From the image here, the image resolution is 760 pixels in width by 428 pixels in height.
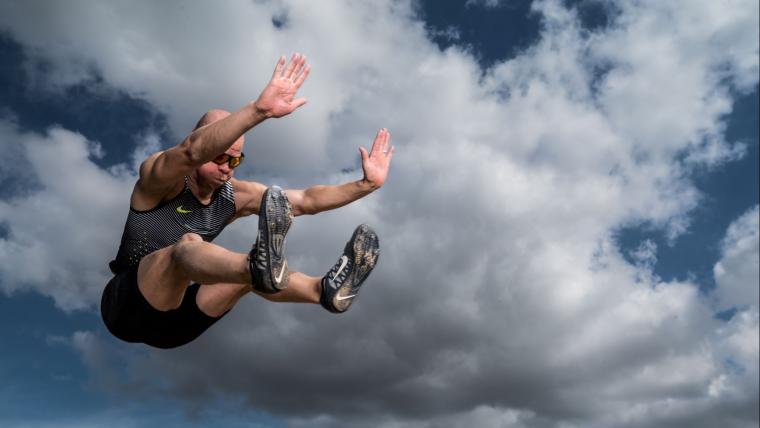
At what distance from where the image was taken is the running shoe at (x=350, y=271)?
632 cm

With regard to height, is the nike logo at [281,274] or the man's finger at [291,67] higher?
the man's finger at [291,67]

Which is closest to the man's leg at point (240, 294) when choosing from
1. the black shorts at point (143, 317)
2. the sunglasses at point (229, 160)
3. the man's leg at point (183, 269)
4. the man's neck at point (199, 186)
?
the black shorts at point (143, 317)

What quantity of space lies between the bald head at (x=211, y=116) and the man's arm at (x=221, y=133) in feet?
2.37

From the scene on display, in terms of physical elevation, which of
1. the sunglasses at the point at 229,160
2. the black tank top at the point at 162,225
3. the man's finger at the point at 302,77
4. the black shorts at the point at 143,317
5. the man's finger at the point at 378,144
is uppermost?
the man's finger at the point at 378,144

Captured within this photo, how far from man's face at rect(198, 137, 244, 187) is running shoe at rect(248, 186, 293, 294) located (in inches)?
66.0

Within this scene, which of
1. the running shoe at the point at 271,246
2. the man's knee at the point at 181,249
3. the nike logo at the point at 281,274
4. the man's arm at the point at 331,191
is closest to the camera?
the running shoe at the point at 271,246

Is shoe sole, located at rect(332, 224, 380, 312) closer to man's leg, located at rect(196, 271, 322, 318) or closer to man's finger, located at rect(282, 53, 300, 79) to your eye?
man's leg, located at rect(196, 271, 322, 318)

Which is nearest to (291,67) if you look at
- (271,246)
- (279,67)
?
(279,67)

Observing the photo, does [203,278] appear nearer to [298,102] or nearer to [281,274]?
[281,274]

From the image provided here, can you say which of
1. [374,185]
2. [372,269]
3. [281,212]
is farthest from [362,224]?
[374,185]

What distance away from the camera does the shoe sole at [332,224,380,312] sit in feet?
20.7

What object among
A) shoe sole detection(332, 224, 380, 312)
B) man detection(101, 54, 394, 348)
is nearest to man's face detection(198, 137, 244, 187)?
man detection(101, 54, 394, 348)

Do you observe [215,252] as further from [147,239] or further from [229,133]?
[147,239]

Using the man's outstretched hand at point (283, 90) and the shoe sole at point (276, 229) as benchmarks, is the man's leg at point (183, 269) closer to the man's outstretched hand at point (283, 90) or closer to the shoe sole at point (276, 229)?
the shoe sole at point (276, 229)
